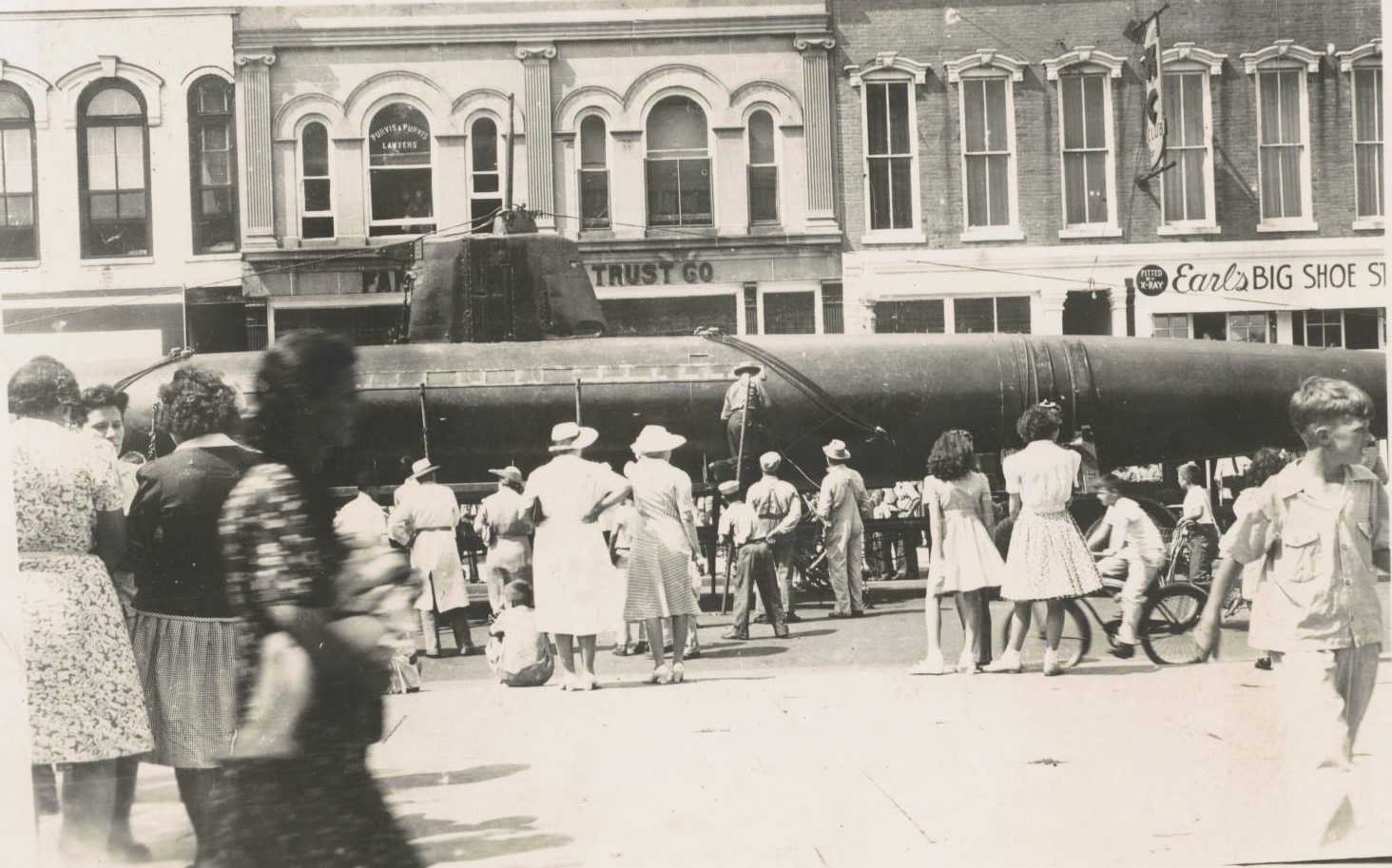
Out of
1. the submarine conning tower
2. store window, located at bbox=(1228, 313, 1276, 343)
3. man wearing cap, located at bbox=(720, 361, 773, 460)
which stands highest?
the submarine conning tower

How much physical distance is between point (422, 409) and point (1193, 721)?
5358mm

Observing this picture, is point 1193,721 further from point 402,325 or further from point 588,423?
point 402,325

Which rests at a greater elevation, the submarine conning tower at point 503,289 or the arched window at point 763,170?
the arched window at point 763,170

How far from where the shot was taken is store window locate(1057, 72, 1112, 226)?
285 inches

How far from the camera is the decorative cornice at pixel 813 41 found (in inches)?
287

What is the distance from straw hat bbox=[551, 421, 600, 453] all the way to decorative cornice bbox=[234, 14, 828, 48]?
2089 millimetres

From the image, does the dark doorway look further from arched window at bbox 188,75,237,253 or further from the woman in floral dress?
the woman in floral dress

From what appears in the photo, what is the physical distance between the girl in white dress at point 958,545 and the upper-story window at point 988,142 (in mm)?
1398

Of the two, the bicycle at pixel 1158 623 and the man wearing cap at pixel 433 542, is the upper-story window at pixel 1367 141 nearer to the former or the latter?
the bicycle at pixel 1158 623

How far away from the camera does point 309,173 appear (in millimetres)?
6973

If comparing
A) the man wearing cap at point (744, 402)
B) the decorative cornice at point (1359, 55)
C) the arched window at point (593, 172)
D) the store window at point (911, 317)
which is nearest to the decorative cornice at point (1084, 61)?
the decorative cornice at point (1359, 55)

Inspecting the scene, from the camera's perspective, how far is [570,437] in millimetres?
6809

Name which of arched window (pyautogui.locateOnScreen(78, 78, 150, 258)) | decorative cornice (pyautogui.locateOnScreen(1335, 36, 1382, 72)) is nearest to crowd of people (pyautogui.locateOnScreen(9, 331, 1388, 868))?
arched window (pyautogui.locateOnScreen(78, 78, 150, 258))

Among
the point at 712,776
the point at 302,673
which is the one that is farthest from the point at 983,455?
the point at 302,673
